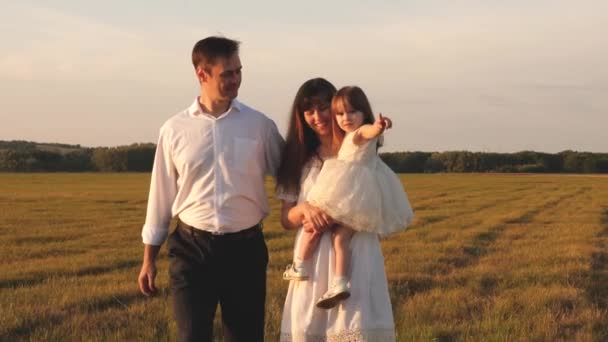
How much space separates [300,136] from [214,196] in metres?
0.62

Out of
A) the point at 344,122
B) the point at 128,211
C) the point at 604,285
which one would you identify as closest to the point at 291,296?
the point at 344,122

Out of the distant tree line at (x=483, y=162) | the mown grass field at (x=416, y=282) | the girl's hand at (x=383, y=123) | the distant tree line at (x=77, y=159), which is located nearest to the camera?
the girl's hand at (x=383, y=123)

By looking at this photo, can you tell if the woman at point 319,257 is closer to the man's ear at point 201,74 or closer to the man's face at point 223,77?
the man's face at point 223,77

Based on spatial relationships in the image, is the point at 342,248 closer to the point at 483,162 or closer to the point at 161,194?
the point at 161,194

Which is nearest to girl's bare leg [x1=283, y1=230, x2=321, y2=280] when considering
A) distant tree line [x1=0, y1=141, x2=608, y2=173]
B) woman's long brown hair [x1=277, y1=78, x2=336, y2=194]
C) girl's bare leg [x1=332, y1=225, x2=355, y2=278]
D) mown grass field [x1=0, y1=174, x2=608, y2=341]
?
girl's bare leg [x1=332, y1=225, x2=355, y2=278]

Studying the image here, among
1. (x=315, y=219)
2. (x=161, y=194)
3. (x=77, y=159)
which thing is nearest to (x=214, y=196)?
(x=161, y=194)

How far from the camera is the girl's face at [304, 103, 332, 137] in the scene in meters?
4.25

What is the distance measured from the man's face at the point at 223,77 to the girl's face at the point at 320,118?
460mm

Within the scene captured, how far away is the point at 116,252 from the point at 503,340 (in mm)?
9567

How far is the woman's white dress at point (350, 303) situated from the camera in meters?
4.08

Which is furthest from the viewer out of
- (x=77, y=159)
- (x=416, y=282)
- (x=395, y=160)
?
(x=395, y=160)

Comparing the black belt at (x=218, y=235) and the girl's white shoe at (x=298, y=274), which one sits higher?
the black belt at (x=218, y=235)

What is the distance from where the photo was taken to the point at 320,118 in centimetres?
425

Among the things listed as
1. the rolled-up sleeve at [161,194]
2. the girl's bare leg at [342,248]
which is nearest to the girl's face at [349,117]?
the girl's bare leg at [342,248]
